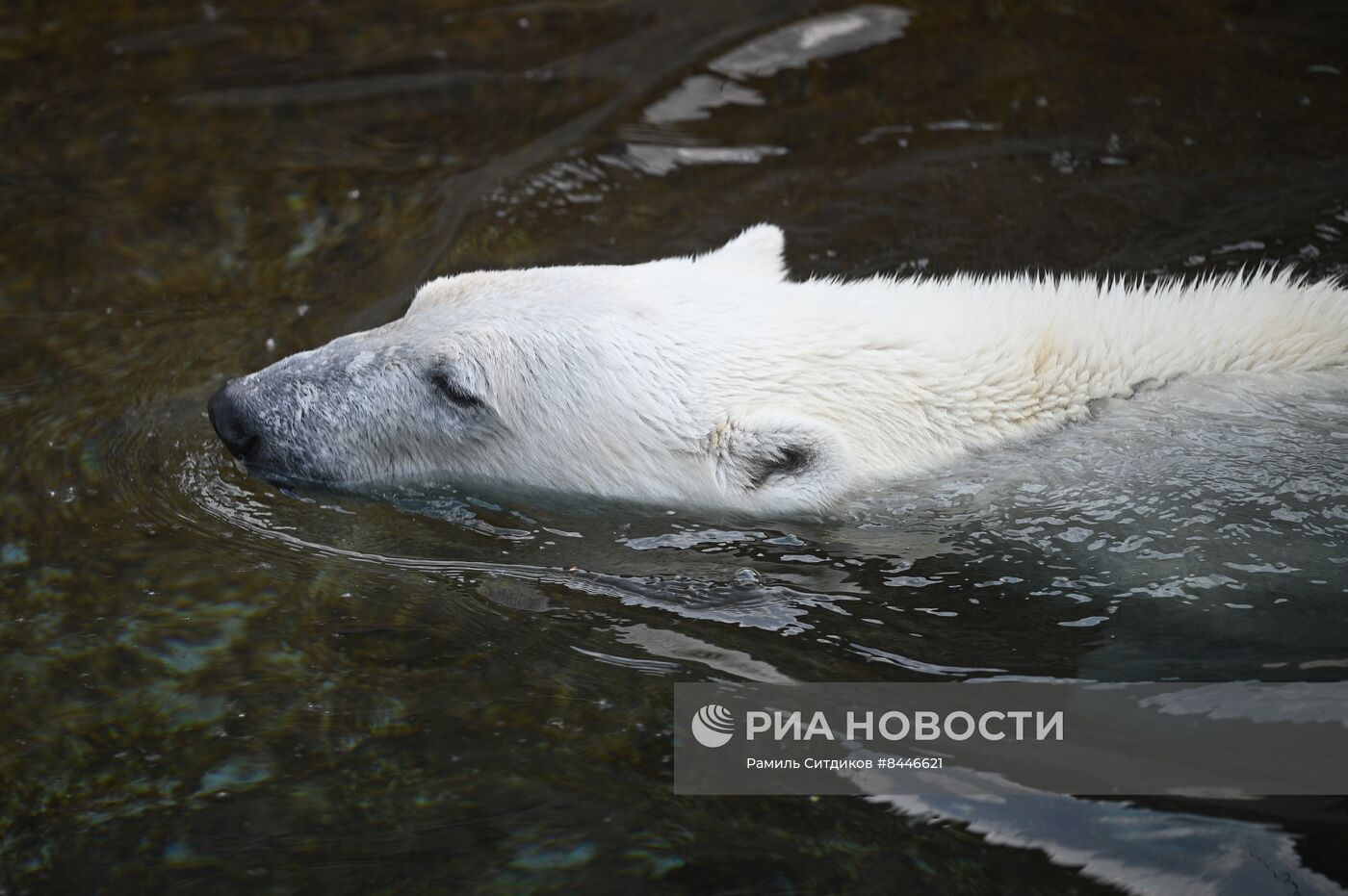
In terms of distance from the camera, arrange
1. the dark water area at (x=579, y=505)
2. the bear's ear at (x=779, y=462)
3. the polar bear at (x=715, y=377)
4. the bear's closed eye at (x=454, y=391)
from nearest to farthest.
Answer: the dark water area at (x=579, y=505)
the bear's ear at (x=779, y=462)
the polar bear at (x=715, y=377)
the bear's closed eye at (x=454, y=391)

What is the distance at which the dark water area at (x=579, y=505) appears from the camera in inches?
102

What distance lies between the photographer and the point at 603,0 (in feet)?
21.0

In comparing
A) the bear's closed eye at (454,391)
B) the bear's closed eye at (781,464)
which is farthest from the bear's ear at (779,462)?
the bear's closed eye at (454,391)

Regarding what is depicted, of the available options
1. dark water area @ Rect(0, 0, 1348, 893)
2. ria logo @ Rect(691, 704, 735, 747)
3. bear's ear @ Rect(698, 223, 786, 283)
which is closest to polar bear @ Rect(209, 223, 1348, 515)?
dark water area @ Rect(0, 0, 1348, 893)

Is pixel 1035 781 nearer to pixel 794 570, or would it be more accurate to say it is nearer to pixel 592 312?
pixel 794 570

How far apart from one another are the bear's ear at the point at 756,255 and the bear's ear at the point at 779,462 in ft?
2.62

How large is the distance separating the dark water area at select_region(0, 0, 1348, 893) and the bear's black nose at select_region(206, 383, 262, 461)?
15cm

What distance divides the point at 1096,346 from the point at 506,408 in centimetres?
178

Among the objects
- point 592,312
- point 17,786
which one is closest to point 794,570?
point 592,312

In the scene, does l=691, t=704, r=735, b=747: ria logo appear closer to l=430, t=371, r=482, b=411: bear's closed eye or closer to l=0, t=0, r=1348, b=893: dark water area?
l=0, t=0, r=1348, b=893: dark water area

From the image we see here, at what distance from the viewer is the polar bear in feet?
11.7

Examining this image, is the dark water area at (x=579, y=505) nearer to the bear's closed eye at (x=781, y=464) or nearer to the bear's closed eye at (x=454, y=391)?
the bear's closed eye at (x=781, y=464)

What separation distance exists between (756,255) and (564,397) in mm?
946

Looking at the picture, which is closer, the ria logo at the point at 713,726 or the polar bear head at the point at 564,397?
Result: the ria logo at the point at 713,726
